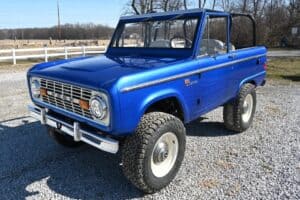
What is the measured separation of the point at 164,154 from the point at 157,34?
6.70ft

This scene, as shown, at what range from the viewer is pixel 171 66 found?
3627mm

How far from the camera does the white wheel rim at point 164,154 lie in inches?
140

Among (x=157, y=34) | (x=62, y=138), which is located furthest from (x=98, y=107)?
(x=157, y=34)

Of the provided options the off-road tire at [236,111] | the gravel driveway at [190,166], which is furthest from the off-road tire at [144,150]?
the off-road tire at [236,111]

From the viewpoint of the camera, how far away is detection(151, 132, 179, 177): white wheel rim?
3.55 metres

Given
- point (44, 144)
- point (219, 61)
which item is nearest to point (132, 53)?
point (219, 61)

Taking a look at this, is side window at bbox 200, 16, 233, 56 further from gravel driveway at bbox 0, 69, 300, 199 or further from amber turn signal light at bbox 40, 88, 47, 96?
amber turn signal light at bbox 40, 88, 47, 96

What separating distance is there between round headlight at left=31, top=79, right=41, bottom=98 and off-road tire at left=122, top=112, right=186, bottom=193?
148 cm

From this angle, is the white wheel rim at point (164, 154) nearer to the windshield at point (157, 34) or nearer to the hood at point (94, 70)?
the hood at point (94, 70)

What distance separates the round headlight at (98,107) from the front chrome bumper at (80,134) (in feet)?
0.84

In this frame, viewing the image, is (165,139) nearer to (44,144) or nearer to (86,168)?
(86,168)

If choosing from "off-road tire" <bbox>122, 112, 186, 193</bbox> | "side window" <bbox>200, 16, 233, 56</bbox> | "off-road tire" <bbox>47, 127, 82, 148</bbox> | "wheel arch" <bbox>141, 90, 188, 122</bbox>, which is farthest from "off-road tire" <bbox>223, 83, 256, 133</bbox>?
"off-road tire" <bbox>47, 127, 82, 148</bbox>

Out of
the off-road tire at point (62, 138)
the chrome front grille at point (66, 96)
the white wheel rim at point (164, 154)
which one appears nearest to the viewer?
the chrome front grille at point (66, 96)

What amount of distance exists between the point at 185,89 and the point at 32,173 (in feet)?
7.40
